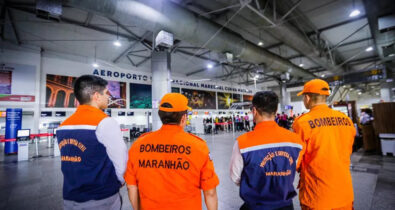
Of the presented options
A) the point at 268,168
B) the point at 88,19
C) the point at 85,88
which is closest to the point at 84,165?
the point at 85,88

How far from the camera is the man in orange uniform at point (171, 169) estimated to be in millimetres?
1044

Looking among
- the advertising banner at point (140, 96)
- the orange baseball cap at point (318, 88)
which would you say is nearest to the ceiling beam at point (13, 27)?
the advertising banner at point (140, 96)

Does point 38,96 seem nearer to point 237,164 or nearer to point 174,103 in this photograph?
point 174,103

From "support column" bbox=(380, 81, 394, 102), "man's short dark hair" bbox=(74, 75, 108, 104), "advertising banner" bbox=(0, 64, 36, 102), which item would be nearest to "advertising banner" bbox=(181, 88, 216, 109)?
"advertising banner" bbox=(0, 64, 36, 102)

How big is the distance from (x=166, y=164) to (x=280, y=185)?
734mm

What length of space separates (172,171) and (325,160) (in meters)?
1.18

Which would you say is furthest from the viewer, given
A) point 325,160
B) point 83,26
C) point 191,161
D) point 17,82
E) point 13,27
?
point 17,82

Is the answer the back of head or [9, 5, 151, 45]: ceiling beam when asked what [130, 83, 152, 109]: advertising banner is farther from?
the back of head

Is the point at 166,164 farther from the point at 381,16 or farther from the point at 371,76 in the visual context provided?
the point at 371,76

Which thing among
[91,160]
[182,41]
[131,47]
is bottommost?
[91,160]

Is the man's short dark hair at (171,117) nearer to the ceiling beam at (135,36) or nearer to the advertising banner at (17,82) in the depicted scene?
the ceiling beam at (135,36)

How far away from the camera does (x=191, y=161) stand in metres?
1.04

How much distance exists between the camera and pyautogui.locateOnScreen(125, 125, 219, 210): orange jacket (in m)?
1.04

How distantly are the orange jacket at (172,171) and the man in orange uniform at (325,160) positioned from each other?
86 cm
